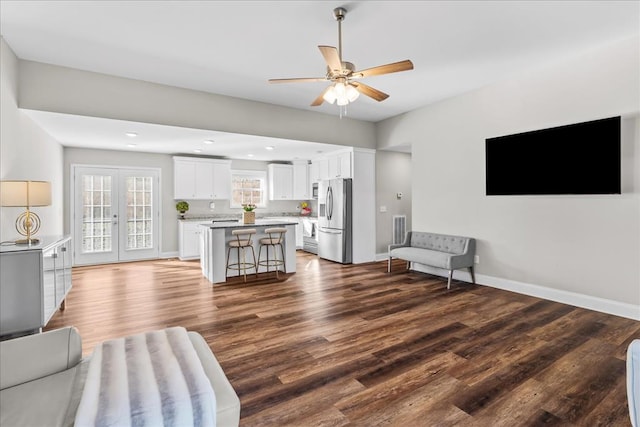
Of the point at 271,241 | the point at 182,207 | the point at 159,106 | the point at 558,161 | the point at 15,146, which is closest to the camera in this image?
the point at 15,146

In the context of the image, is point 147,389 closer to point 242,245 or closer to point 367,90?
point 367,90

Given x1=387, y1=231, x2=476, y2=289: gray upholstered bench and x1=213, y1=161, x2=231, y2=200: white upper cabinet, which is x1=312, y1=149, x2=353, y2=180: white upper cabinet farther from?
x1=213, y1=161, x2=231, y2=200: white upper cabinet

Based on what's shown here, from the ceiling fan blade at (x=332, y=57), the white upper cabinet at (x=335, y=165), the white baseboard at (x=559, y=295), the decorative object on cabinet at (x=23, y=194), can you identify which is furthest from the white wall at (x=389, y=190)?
the decorative object on cabinet at (x=23, y=194)

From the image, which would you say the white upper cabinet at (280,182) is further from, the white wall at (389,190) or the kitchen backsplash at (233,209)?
the white wall at (389,190)

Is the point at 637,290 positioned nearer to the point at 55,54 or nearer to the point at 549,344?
the point at 549,344

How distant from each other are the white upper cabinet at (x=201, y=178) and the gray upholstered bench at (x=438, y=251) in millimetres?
4588

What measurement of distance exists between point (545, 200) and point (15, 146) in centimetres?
665

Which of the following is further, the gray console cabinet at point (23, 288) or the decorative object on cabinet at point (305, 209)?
the decorative object on cabinet at point (305, 209)

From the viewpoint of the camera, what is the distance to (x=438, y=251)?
5.46 m

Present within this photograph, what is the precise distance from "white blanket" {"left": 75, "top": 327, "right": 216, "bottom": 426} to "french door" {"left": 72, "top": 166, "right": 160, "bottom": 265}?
647 cm

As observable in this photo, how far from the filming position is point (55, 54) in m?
3.73

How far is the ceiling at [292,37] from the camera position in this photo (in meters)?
2.92

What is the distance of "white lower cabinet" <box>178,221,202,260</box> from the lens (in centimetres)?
742

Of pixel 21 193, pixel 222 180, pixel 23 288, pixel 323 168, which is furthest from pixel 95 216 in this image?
pixel 323 168
